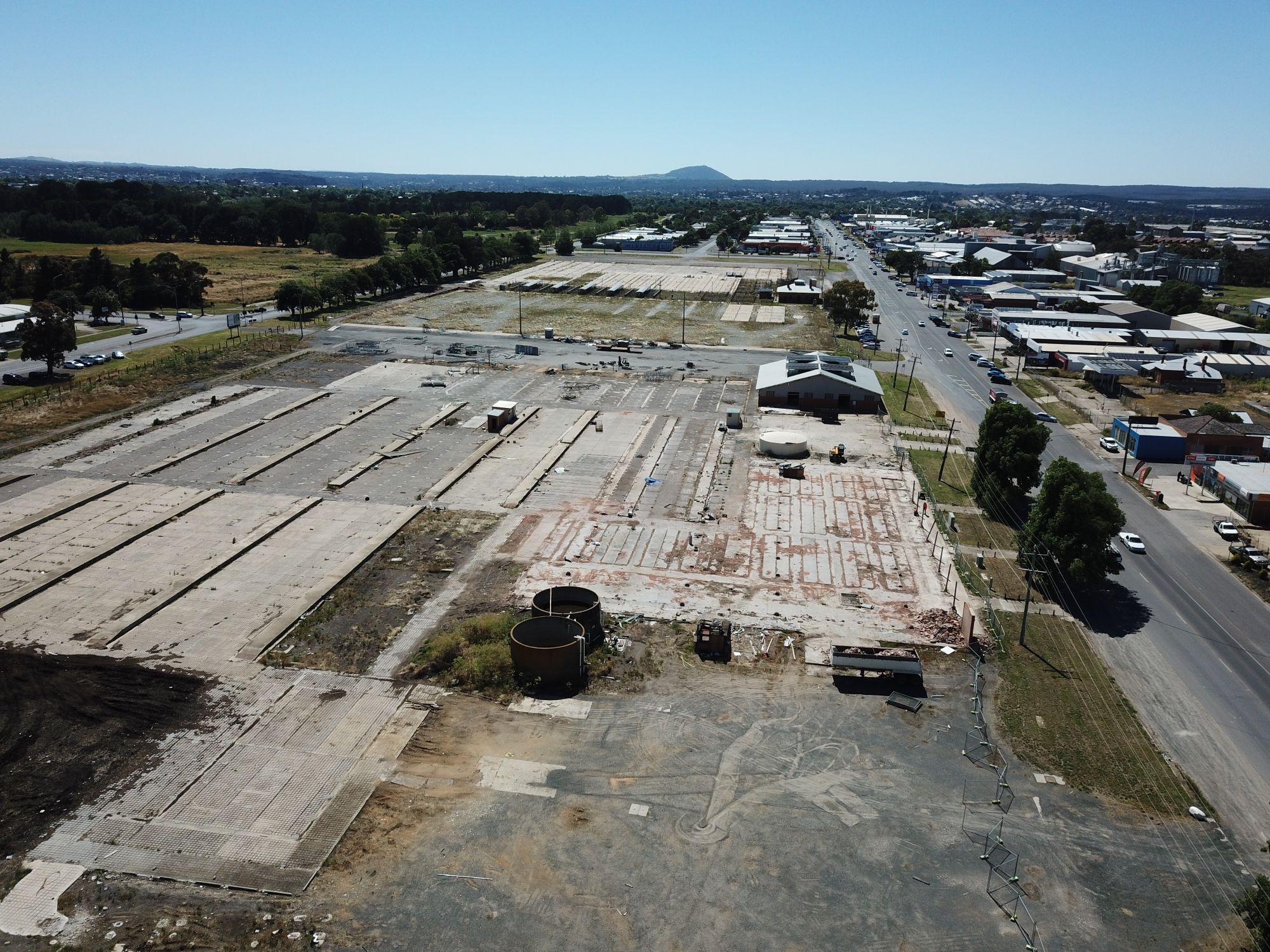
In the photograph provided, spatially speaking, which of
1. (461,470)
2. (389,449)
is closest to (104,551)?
(389,449)

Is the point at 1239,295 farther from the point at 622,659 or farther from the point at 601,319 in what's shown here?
the point at 622,659

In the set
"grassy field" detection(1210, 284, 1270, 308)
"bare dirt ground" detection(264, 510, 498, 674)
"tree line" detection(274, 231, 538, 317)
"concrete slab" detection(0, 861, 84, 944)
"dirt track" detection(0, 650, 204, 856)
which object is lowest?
"concrete slab" detection(0, 861, 84, 944)

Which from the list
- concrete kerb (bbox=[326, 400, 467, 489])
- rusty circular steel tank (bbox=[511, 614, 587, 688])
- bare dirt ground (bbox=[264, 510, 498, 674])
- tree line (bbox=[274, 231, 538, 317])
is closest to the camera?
rusty circular steel tank (bbox=[511, 614, 587, 688])

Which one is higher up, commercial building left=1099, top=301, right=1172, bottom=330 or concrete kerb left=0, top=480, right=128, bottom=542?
commercial building left=1099, top=301, right=1172, bottom=330

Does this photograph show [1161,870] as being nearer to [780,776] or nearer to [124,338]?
[780,776]

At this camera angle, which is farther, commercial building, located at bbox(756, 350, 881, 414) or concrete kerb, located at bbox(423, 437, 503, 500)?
commercial building, located at bbox(756, 350, 881, 414)

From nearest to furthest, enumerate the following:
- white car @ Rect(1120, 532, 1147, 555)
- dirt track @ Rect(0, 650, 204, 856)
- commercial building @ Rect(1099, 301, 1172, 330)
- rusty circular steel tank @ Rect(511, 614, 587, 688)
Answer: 1. dirt track @ Rect(0, 650, 204, 856)
2. rusty circular steel tank @ Rect(511, 614, 587, 688)
3. white car @ Rect(1120, 532, 1147, 555)
4. commercial building @ Rect(1099, 301, 1172, 330)

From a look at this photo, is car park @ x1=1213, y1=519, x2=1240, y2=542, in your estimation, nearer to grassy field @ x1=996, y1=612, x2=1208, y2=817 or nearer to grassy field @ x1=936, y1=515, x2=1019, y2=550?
grassy field @ x1=936, y1=515, x2=1019, y2=550

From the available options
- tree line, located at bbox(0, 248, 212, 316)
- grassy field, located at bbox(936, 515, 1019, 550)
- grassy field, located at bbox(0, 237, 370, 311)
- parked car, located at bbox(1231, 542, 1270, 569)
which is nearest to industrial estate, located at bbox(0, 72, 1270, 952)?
parked car, located at bbox(1231, 542, 1270, 569)
